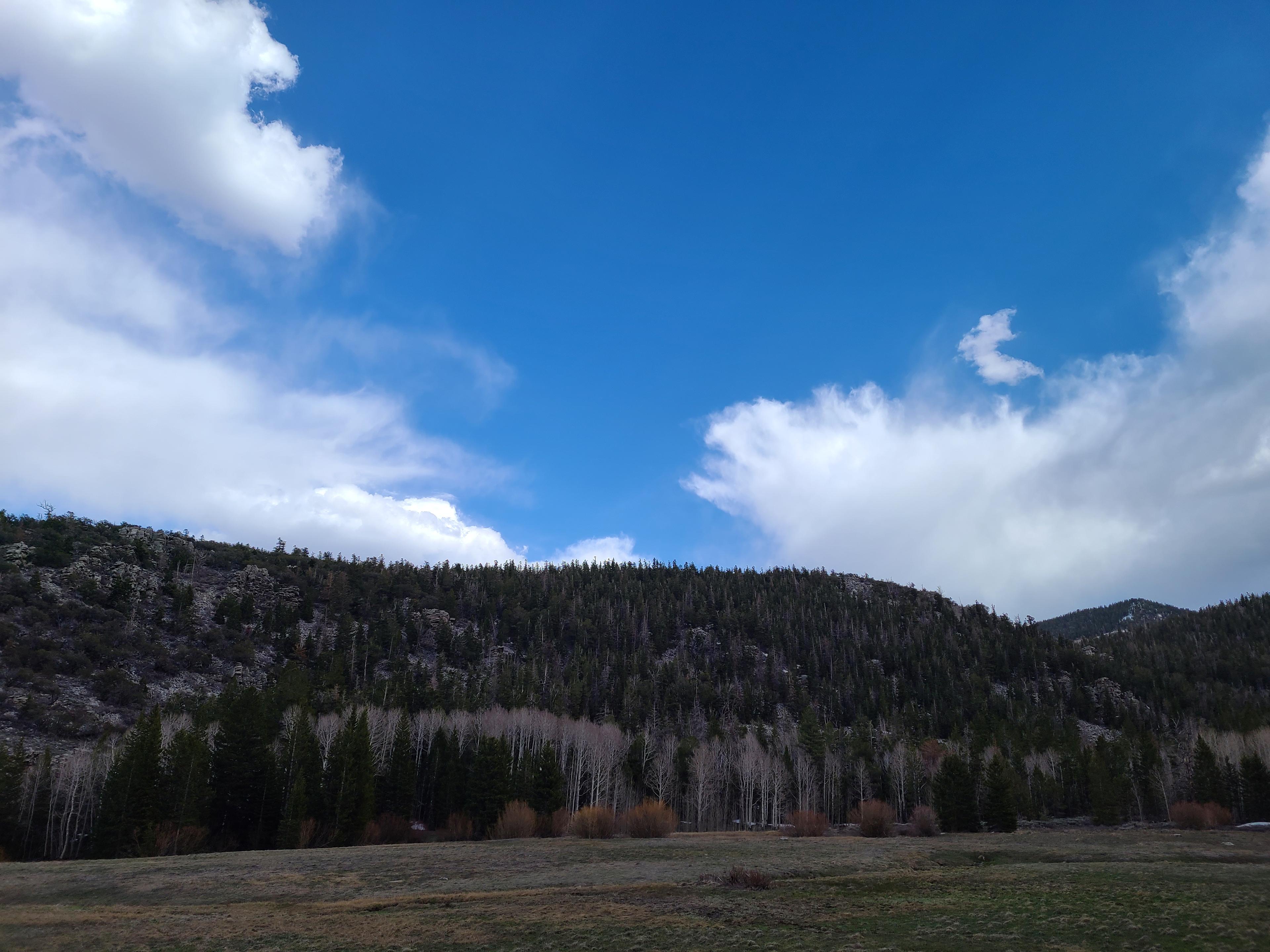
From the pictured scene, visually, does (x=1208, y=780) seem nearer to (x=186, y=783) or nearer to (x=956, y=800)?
(x=956, y=800)

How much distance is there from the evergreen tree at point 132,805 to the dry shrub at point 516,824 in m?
29.8

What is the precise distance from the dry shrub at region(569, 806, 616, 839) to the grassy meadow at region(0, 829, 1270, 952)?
46.8ft

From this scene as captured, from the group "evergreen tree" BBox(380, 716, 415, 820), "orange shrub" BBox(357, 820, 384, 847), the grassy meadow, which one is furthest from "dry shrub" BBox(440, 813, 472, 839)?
the grassy meadow

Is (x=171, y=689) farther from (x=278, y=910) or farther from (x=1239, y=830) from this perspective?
(x=1239, y=830)

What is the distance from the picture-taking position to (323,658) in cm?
15562

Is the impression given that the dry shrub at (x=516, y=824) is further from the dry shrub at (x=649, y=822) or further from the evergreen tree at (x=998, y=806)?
the evergreen tree at (x=998, y=806)

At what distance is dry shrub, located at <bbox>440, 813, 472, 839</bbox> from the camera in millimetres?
73812

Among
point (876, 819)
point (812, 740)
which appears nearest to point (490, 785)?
point (876, 819)

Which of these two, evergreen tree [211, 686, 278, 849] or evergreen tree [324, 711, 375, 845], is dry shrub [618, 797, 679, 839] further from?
evergreen tree [211, 686, 278, 849]

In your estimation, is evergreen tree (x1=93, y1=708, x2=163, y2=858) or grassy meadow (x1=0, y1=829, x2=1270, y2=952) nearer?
grassy meadow (x1=0, y1=829, x2=1270, y2=952)

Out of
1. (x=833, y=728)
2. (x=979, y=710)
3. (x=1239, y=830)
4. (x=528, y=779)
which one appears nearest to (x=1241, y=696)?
(x=979, y=710)

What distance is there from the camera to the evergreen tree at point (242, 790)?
66750 millimetres

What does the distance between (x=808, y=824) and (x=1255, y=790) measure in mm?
58752

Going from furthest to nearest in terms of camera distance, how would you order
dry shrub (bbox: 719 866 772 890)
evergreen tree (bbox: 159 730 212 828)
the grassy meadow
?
evergreen tree (bbox: 159 730 212 828)
dry shrub (bbox: 719 866 772 890)
the grassy meadow
